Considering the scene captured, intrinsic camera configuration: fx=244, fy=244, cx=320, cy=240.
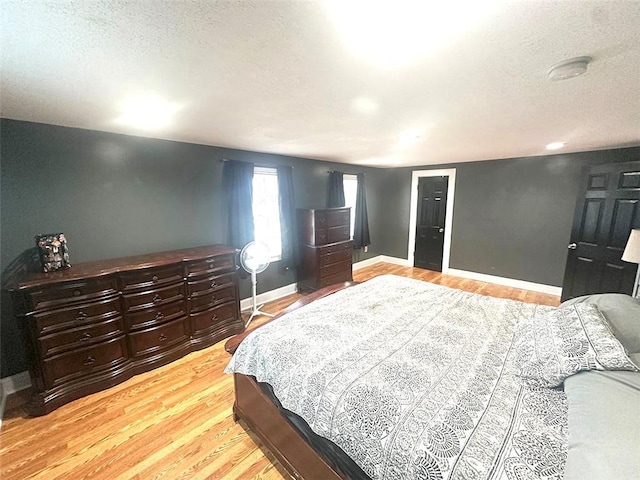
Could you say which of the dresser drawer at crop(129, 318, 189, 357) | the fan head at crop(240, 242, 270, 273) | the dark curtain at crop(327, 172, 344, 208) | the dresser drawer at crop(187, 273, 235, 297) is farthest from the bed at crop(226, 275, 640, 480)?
the dark curtain at crop(327, 172, 344, 208)

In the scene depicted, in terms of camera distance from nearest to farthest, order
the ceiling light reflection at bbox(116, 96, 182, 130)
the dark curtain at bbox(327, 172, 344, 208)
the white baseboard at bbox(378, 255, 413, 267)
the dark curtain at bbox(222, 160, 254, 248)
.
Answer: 1. the ceiling light reflection at bbox(116, 96, 182, 130)
2. the dark curtain at bbox(222, 160, 254, 248)
3. the dark curtain at bbox(327, 172, 344, 208)
4. the white baseboard at bbox(378, 255, 413, 267)

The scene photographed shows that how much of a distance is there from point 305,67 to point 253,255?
2213 mm

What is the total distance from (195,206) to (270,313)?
66.5 inches

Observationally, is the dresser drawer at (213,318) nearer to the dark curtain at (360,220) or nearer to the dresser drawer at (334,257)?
the dresser drawer at (334,257)

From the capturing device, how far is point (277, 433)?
1.45 metres

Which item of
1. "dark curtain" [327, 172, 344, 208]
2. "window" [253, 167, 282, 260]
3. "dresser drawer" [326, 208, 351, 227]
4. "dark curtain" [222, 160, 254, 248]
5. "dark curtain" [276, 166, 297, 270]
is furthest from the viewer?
"dark curtain" [327, 172, 344, 208]

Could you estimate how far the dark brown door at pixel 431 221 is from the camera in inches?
196

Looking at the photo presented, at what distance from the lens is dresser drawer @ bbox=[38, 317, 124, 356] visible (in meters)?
1.84

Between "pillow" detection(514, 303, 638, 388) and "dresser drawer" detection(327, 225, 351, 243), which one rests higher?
"dresser drawer" detection(327, 225, 351, 243)

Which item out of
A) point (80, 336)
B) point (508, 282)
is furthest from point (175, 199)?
point (508, 282)

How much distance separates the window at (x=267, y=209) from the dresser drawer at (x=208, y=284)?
853 millimetres

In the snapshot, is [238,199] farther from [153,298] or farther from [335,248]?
[335,248]

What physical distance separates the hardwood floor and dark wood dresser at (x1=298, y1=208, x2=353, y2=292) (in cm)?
203

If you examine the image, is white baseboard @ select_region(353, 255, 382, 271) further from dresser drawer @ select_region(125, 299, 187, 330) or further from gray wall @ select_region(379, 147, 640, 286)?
dresser drawer @ select_region(125, 299, 187, 330)
